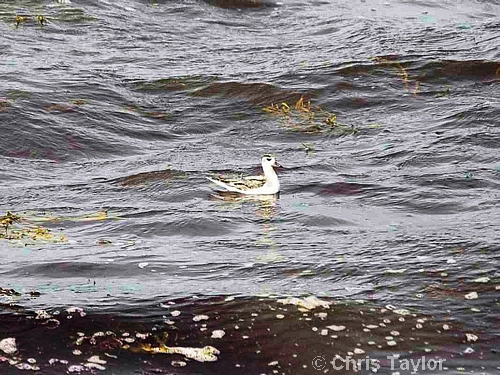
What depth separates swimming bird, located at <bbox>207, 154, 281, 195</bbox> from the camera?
1119 centimetres

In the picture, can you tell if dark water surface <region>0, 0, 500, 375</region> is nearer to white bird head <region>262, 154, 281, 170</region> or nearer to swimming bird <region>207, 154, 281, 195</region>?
swimming bird <region>207, 154, 281, 195</region>

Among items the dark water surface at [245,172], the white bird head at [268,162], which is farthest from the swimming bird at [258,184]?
the dark water surface at [245,172]

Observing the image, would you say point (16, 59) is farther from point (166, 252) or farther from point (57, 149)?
point (166, 252)

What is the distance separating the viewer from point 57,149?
13320mm

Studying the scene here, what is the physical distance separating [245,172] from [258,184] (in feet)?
3.74

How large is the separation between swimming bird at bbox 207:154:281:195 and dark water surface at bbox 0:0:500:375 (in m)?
0.17

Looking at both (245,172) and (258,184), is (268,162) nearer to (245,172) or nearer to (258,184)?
(258,184)

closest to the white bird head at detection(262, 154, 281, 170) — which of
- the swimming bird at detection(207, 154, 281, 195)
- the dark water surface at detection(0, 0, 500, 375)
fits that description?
the swimming bird at detection(207, 154, 281, 195)

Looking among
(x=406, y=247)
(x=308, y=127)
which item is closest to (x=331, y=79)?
(x=308, y=127)

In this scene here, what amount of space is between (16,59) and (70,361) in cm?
999

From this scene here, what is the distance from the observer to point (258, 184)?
11.3 meters

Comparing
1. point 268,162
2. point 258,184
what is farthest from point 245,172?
point 258,184

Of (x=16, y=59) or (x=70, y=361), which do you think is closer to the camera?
(x=70, y=361)

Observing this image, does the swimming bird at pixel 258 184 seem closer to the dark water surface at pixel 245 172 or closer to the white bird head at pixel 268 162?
the white bird head at pixel 268 162
